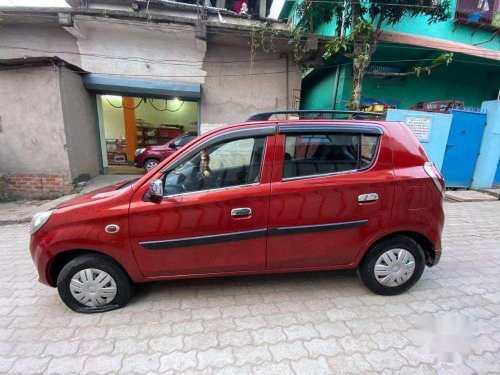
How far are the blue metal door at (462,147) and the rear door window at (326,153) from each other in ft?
18.2

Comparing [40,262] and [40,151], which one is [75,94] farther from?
[40,262]

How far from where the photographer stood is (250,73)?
304 inches

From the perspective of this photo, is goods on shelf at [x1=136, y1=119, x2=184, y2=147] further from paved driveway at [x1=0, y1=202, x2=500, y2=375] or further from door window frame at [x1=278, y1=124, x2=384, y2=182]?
door window frame at [x1=278, y1=124, x2=384, y2=182]

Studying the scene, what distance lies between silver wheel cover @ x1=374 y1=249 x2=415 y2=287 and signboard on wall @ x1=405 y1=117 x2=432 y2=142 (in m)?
4.67

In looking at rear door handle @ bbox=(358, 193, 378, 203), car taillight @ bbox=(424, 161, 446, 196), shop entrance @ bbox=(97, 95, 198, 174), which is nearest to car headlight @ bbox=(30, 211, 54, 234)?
rear door handle @ bbox=(358, 193, 378, 203)

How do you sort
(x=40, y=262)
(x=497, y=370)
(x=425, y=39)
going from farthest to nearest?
(x=425, y=39) → (x=40, y=262) → (x=497, y=370)

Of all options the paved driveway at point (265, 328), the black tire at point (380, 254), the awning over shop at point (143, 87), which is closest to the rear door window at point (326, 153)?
the black tire at point (380, 254)

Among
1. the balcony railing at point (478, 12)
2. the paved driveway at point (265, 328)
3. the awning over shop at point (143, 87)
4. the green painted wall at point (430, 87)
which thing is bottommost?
the paved driveway at point (265, 328)

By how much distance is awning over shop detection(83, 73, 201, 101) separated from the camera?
7.12 metres

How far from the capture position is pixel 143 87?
7293mm

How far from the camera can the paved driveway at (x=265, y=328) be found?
6.27ft

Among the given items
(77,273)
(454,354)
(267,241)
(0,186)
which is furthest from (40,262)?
(0,186)

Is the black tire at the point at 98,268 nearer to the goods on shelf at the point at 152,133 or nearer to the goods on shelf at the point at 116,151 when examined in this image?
the goods on shelf at the point at 116,151

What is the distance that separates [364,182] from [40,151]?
6.94 meters
